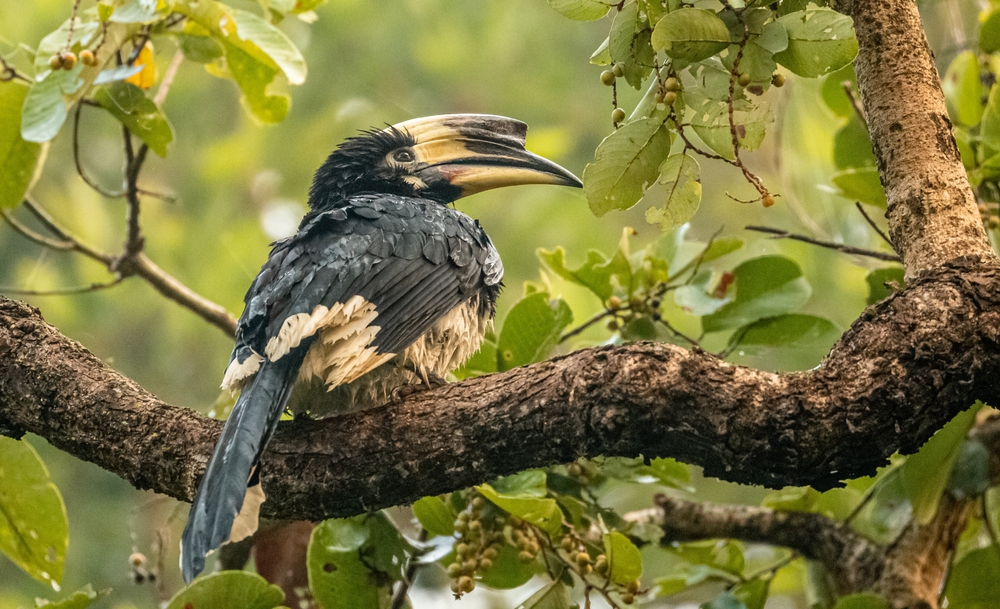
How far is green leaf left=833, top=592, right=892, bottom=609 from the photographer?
7.39 ft

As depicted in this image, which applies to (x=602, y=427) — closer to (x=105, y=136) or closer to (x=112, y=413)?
(x=112, y=413)

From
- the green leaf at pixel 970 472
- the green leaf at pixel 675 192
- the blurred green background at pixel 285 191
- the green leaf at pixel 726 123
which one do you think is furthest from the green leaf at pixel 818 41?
the blurred green background at pixel 285 191

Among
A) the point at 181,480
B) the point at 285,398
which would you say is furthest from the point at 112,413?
the point at 285,398

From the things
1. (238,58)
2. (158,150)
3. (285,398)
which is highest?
(238,58)

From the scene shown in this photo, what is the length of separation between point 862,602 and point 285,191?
3.31 meters

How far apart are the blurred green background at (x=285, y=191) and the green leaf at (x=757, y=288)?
1641mm

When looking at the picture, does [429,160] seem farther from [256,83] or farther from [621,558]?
[621,558]

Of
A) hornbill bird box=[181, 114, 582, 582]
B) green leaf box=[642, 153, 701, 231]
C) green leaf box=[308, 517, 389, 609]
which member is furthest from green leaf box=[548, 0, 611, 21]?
green leaf box=[308, 517, 389, 609]

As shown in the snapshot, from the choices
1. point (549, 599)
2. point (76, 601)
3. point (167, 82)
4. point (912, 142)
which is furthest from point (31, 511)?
point (912, 142)

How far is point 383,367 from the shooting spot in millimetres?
2100

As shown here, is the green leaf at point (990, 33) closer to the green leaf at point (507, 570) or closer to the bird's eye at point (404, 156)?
the bird's eye at point (404, 156)

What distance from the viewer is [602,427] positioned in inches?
62.4

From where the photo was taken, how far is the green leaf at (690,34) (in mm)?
1463

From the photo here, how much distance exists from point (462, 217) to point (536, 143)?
1.10 meters
